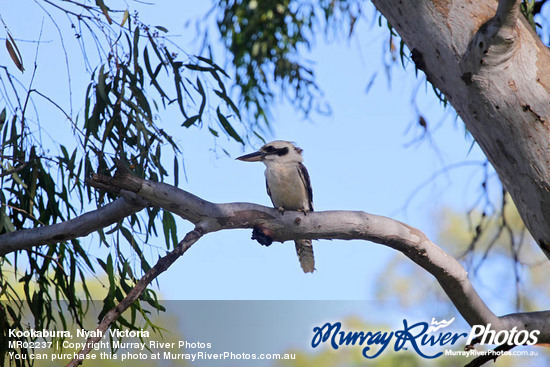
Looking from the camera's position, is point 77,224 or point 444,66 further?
point 77,224

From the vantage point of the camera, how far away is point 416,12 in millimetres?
1468

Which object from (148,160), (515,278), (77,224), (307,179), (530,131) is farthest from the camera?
(307,179)

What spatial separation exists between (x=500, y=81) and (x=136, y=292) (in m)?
0.91

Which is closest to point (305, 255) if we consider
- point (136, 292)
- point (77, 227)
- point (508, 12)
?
point (77, 227)

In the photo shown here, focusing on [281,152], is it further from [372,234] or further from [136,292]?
[136,292]

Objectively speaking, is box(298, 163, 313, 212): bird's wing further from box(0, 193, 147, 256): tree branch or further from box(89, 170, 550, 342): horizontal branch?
box(0, 193, 147, 256): tree branch

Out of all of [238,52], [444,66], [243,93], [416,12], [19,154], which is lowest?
[444,66]

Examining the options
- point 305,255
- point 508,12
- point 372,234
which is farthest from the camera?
point 305,255

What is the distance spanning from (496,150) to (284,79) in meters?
2.91

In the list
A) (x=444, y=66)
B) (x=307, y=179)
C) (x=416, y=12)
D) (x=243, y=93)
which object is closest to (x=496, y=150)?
(x=444, y=66)

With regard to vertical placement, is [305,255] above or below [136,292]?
above

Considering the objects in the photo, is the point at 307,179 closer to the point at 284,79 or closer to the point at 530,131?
the point at 530,131

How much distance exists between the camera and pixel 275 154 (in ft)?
8.94

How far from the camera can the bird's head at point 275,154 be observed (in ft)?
8.87
